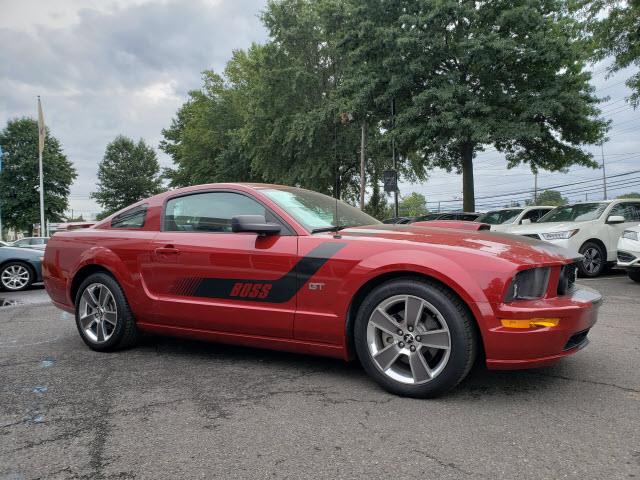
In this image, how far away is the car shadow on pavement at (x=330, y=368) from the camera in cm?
303

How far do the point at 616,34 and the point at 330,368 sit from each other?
47.4 ft

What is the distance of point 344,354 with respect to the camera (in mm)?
3176

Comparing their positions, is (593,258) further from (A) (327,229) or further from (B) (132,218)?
(B) (132,218)

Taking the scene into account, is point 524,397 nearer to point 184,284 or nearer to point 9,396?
point 184,284

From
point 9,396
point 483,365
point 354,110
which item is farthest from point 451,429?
point 354,110

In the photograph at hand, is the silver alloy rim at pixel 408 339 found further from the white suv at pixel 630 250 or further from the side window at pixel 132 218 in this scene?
the white suv at pixel 630 250

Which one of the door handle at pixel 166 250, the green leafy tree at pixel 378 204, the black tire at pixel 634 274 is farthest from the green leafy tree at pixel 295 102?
the door handle at pixel 166 250

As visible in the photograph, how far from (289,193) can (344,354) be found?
143 centimetres

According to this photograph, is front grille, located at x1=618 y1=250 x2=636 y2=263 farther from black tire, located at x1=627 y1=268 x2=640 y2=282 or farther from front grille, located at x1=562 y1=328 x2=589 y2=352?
front grille, located at x1=562 y1=328 x2=589 y2=352

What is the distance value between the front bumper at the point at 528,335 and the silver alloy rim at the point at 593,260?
24.1ft

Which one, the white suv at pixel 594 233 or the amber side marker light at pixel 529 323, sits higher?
the white suv at pixel 594 233

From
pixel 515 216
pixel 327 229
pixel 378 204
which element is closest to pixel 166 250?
pixel 327 229

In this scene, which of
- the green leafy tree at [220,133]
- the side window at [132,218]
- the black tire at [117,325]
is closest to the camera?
the black tire at [117,325]

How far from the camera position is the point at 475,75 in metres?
17.8
